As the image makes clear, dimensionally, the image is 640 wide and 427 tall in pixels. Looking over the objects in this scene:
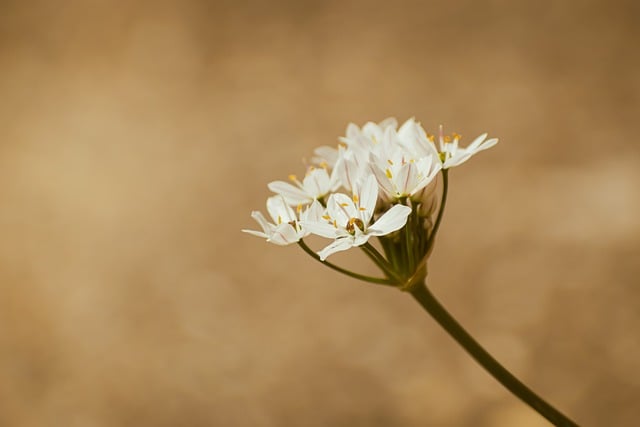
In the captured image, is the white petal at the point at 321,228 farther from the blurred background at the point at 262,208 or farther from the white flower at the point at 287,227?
the blurred background at the point at 262,208

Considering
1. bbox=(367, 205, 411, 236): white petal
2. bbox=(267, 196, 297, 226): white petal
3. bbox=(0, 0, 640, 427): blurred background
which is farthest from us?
bbox=(0, 0, 640, 427): blurred background

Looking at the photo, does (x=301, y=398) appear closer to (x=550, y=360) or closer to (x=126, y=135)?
(x=550, y=360)

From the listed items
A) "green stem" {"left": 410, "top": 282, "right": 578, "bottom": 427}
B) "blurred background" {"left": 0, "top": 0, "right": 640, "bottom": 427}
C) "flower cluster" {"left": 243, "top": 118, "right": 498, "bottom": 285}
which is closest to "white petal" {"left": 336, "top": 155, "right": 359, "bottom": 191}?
"flower cluster" {"left": 243, "top": 118, "right": 498, "bottom": 285}

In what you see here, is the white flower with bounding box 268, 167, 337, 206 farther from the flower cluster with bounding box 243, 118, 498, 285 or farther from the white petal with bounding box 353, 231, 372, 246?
the white petal with bounding box 353, 231, 372, 246

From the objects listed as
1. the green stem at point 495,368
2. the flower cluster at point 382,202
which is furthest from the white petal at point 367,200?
the green stem at point 495,368

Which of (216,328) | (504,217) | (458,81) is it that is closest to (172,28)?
(458,81)

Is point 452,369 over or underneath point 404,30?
underneath

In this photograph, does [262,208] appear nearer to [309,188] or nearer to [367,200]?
[309,188]

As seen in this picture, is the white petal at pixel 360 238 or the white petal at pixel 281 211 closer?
the white petal at pixel 360 238
